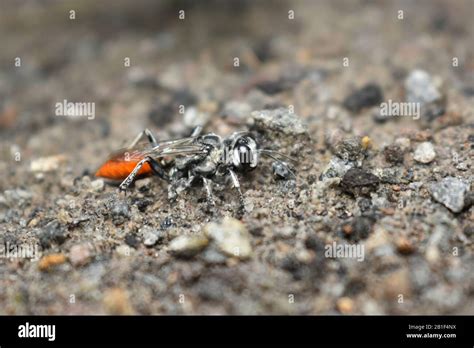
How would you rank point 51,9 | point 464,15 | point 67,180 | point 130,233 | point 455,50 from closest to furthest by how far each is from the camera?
point 130,233
point 67,180
point 455,50
point 464,15
point 51,9

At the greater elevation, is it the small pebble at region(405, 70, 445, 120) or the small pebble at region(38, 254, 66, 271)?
the small pebble at region(405, 70, 445, 120)

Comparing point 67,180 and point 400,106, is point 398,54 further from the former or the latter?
point 67,180

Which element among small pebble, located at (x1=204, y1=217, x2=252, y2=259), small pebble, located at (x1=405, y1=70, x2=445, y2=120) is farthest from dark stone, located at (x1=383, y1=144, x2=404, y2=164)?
small pebble, located at (x1=204, y1=217, x2=252, y2=259)

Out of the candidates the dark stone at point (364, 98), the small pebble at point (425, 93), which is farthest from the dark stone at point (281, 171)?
the small pebble at point (425, 93)

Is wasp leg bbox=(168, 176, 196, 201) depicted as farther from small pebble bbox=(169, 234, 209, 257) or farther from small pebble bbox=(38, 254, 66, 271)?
small pebble bbox=(38, 254, 66, 271)

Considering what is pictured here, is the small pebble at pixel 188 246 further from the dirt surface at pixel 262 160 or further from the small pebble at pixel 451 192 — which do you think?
the small pebble at pixel 451 192

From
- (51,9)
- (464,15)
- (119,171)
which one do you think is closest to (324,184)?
(119,171)

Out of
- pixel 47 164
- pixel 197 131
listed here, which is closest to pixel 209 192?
pixel 197 131
